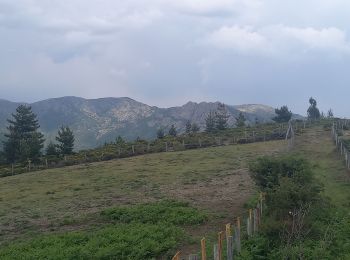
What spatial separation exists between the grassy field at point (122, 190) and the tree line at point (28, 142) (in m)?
13.1

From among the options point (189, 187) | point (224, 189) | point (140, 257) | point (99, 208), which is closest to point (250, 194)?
point (224, 189)

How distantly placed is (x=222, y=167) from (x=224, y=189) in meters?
11.6

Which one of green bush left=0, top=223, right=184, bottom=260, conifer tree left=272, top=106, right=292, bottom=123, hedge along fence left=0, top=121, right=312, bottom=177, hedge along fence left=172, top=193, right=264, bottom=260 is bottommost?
green bush left=0, top=223, right=184, bottom=260

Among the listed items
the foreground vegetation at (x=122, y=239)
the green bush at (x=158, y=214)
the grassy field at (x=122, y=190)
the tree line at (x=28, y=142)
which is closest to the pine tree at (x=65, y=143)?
the tree line at (x=28, y=142)

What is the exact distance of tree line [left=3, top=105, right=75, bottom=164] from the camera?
211ft

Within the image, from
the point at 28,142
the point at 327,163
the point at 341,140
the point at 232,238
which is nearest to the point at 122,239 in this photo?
the point at 232,238

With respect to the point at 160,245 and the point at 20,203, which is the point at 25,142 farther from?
the point at 160,245

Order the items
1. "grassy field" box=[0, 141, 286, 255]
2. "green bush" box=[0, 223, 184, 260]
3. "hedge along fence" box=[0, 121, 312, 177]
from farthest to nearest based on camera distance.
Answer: "hedge along fence" box=[0, 121, 312, 177] < "grassy field" box=[0, 141, 286, 255] < "green bush" box=[0, 223, 184, 260]

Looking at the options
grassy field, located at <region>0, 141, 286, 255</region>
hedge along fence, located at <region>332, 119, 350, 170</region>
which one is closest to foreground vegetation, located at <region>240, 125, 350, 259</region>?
grassy field, located at <region>0, 141, 286, 255</region>

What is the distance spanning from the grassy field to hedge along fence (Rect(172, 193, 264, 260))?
2124 mm

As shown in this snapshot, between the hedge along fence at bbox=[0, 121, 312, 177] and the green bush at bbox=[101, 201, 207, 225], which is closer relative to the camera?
the green bush at bbox=[101, 201, 207, 225]

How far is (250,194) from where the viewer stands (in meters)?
31.2

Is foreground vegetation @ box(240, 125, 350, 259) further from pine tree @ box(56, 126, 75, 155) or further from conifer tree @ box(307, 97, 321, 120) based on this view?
conifer tree @ box(307, 97, 321, 120)

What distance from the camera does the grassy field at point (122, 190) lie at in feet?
83.0
